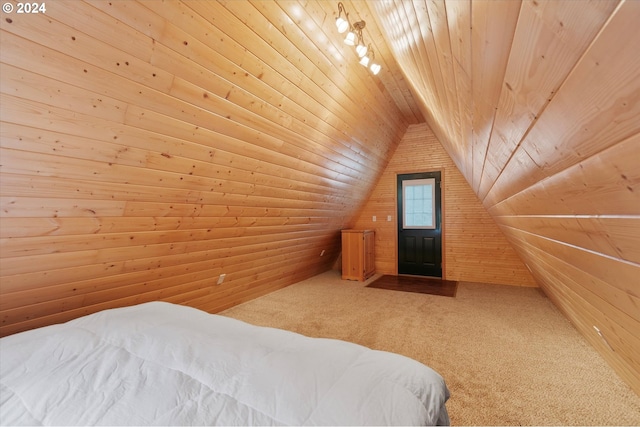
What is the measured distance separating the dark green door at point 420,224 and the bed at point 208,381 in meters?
4.22

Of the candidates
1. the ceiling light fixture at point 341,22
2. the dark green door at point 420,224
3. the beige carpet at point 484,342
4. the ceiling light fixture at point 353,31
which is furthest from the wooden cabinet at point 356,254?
the ceiling light fixture at point 341,22

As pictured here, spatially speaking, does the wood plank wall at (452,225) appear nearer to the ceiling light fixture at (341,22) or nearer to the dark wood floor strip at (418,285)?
the dark wood floor strip at (418,285)

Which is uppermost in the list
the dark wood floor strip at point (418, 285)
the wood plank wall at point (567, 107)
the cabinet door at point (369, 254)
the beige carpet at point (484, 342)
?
the wood plank wall at point (567, 107)

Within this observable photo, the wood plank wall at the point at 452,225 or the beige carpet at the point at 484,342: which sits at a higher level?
the wood plank wall at the point at 452,225

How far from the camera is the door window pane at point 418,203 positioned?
4957 millimetres

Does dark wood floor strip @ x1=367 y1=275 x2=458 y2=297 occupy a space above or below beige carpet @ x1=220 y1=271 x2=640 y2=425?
above

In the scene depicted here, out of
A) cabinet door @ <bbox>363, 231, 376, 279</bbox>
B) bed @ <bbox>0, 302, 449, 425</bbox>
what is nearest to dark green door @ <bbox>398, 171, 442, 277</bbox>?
cabinet door @ <bbox>363, 231, 376, 279</bbox>

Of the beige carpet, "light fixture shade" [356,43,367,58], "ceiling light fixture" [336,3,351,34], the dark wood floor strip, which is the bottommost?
the beige carpet

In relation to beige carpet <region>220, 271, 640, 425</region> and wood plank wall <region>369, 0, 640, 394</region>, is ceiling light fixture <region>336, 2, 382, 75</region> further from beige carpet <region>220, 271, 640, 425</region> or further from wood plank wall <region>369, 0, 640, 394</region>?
beige carpet <region>220, 271, 640, 425</region>

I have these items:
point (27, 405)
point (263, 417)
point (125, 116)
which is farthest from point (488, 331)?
point (125, 116)

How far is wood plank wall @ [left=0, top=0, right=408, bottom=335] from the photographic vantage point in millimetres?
1185

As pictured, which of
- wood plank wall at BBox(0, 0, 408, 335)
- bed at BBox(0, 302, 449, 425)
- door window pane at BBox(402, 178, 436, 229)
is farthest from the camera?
door window pane at BBox(402, 178, 436, 229)

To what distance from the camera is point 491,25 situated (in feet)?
1.99

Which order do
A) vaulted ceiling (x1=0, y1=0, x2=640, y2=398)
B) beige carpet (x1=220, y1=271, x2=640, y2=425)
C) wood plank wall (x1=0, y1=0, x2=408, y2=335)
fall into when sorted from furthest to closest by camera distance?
beige carpet (x1=220, y1=271, x2=640, y2=425)
wood plank wall (x1=0, y1=0, x2=408, y2=335)
vaulted ceiling (x1=0, y1=0, x2=640, y2=398)
